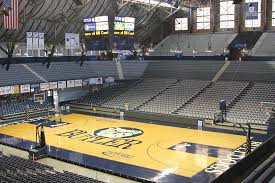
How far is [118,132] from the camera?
28.5 m

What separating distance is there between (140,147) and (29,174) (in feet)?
34.6

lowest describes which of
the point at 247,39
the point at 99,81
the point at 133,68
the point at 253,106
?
the point at 253,106

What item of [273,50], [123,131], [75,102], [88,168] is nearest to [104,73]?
[75,102]

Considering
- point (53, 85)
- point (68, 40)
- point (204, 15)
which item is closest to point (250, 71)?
point (204, 15)

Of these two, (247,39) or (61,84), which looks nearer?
(61,84)

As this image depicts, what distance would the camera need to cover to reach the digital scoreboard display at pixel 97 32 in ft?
118

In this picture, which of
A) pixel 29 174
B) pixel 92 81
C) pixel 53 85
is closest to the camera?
pixel 29 174

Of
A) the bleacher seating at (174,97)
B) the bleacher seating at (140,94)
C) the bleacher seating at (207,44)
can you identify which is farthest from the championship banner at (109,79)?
the bleacher seating at (207,44)

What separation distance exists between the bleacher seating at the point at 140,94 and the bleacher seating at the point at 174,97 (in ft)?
3.40

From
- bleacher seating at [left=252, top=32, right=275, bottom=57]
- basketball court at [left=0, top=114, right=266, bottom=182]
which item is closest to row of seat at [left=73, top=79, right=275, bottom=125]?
basketball court at [left=0, top=114, right=266, bottom=182]

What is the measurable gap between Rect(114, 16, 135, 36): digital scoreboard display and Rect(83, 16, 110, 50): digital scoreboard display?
94 cm

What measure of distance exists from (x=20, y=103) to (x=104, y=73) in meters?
11.4

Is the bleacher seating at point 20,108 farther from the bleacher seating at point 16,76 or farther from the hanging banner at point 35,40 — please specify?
the hanging banner at point 35,40

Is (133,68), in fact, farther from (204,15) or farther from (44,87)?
(44,87)
